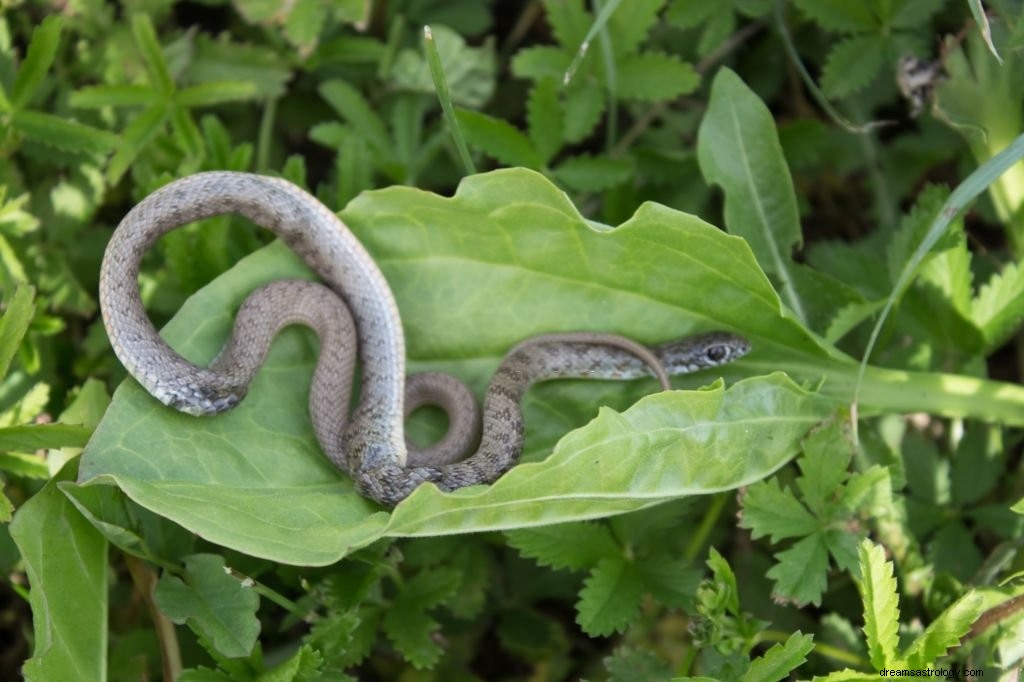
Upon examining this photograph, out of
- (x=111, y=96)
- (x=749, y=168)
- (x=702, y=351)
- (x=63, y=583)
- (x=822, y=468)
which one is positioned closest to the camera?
(x=63, y=583)

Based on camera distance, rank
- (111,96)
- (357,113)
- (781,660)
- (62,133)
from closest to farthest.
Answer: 1. (781,660)
2. (62,133)
3. (111,96)
4. (357,113)

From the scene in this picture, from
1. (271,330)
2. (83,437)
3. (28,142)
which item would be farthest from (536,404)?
(28,142)

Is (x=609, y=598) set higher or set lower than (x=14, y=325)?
lower

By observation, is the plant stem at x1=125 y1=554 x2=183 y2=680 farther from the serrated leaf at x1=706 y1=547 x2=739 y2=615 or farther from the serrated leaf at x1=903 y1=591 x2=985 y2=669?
the serrated leaf at x1=903 y1=591 x2=985 y2=669

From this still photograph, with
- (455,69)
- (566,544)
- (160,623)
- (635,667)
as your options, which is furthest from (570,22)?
(160,623)

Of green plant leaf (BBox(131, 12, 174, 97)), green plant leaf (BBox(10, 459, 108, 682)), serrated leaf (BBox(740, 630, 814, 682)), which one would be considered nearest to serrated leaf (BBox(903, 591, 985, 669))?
serrated leaf (BBox(740, 630, 814, 682))

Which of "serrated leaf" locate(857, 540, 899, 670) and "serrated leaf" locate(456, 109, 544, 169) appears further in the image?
"serrated leaf" locate(456, 109, 544, 169)

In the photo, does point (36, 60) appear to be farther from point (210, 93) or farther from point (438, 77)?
point (438, 77)
